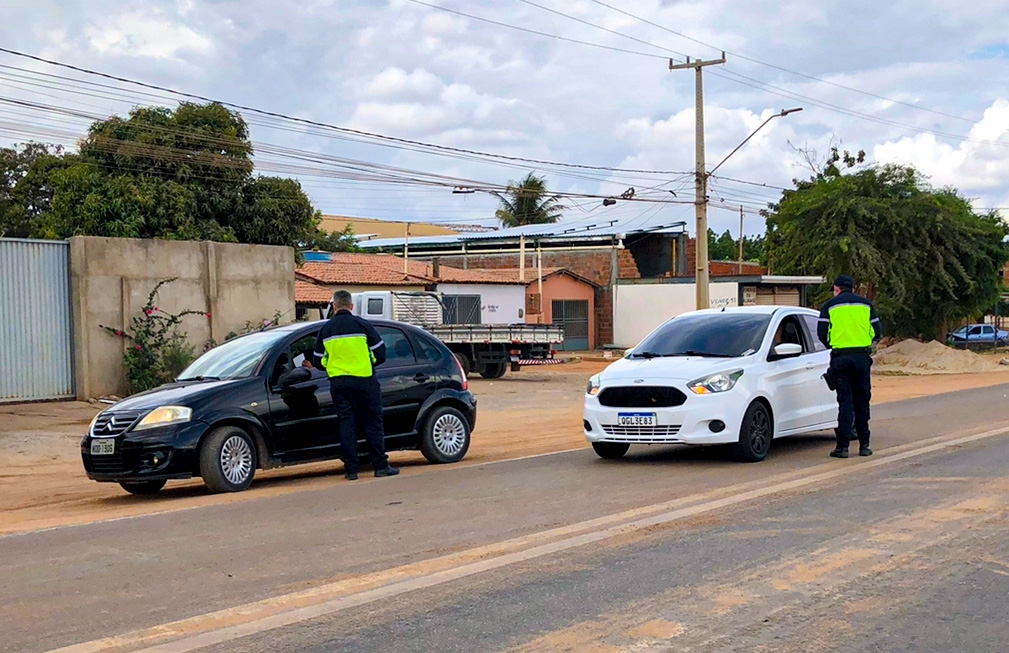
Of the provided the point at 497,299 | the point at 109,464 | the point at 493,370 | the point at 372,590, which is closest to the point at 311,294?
the point at 497,299

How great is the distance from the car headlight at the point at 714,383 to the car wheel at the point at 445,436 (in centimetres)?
274

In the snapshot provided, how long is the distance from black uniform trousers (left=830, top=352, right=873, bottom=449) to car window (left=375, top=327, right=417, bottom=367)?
15.0 ft

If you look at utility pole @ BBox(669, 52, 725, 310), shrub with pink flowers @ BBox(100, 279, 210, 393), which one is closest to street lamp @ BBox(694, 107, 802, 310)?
utility pole @ BBox(669, 52, 725, 310)

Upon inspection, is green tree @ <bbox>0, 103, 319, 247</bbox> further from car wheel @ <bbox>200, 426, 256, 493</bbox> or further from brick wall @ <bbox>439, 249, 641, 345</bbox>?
car wheel @ <bbox>200, 426, 256, 493</bbox>

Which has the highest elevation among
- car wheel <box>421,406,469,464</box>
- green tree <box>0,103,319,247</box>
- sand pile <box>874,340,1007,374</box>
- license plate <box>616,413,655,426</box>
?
green tree <box>0,103,319,247</box>

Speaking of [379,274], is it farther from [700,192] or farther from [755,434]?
[755,434]

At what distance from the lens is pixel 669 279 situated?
46.3m

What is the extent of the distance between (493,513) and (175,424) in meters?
3.23

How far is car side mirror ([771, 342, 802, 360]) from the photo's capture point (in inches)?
474

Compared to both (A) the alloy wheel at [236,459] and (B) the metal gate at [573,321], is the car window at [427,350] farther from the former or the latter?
(B) the metal gate at [573,321]

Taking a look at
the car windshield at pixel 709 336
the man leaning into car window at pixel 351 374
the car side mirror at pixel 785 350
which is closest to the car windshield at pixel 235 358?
the man leaning into car window at pixel 351 374

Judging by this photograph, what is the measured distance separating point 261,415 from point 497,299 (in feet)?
105

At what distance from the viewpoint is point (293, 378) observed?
35.9 ft

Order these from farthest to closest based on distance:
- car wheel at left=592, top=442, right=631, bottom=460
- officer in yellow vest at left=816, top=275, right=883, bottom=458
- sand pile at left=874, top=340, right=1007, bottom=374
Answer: sand pile at left=874, top=340, right=1007, bottom=374, car wheel at left=592, top=442, right=631, bottom=460, officer in yellow vest at left=816, top=275, right=883, bottom=458
